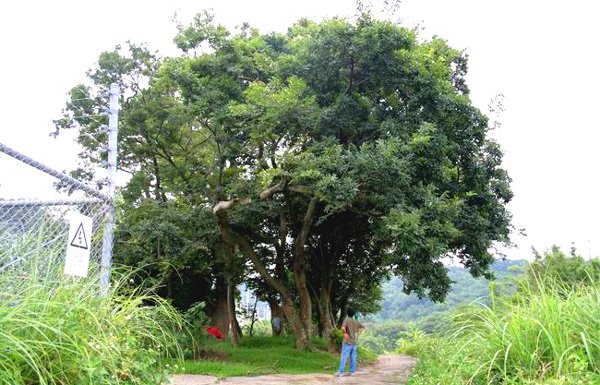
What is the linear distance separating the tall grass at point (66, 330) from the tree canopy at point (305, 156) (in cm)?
526

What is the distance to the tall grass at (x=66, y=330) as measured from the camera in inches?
101

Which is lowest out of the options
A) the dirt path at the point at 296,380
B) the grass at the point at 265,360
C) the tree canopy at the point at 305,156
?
the dirt path at the point at 296,380

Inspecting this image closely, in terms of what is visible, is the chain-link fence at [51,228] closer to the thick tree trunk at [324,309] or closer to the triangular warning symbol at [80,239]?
the triangular warning symbol at [80,239]

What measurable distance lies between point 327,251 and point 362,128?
20.1 feet

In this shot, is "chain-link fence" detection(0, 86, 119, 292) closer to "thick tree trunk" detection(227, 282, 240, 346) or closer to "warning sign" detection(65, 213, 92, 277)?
"warning sign" detection(65, 213, 92, 277)

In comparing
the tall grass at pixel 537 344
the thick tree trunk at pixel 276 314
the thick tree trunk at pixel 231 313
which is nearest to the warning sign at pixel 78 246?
the tall grass at pixel 537 344

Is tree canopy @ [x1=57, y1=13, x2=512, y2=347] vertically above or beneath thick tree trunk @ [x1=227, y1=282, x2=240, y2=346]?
above

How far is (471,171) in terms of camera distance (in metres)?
13.9

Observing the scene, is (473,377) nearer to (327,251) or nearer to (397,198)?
(397,198)

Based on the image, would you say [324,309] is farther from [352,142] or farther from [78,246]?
[78,246]

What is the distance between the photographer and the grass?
36.4 ft

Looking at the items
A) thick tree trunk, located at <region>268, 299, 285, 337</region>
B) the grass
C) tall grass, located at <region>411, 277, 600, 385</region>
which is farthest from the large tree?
tall grass, located at <region>411, 277, 600, 385</region>

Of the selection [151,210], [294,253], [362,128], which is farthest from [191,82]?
[294,253]

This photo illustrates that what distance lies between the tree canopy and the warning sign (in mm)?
4475
